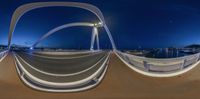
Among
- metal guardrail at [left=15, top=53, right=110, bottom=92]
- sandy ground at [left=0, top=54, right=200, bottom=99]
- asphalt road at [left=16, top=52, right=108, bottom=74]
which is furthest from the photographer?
asphalt road at [left=16, top=52, right=108, bottom=74]

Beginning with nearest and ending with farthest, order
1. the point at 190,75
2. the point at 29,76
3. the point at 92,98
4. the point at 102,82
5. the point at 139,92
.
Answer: the point at 92,98 < the point at 139,92 < the point at 102,82 < the point at 29,76 < the point at 190,75

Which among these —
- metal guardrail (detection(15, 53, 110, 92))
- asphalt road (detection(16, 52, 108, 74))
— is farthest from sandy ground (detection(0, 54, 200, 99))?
asphalt road (detection(16, 52, 108, 74))

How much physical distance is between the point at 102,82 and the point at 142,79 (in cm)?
146

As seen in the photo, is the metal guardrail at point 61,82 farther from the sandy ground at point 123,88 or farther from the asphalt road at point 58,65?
the asphalt road at point 58,65

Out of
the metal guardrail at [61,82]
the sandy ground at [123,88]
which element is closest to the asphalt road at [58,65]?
the metal guardrail at [61,82]

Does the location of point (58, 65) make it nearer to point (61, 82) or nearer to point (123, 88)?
point (61, 82)

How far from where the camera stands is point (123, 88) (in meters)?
7.37

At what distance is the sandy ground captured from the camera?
6.40 m

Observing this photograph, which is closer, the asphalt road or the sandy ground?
the sandy ground

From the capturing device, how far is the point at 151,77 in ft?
30.4

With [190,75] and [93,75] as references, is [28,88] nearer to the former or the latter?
[93,75]

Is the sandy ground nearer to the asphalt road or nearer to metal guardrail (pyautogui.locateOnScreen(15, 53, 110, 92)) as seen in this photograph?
metal guardrail (pyautogui.locateOnScreen(15, 53, 110, 92))

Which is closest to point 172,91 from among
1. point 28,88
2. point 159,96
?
point 159,96

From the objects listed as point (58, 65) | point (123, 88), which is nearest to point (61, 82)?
point (123, 88)
